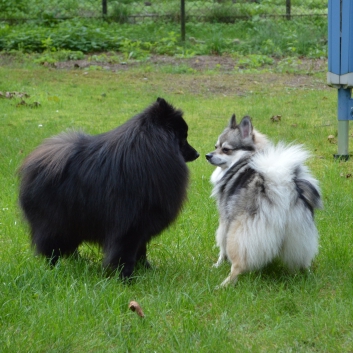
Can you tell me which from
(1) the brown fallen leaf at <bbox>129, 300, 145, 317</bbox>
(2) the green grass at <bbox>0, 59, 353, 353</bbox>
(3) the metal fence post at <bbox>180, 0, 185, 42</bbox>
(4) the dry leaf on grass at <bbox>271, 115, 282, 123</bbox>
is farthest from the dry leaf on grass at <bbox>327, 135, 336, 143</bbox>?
(3) the metal fence post at <bbox>180, 0, 185, 42</bbox>

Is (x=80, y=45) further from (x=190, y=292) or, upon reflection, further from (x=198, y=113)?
(x=190, y=292)

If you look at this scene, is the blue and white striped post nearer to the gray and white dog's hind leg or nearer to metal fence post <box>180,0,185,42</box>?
the gray and white dog's hind leg

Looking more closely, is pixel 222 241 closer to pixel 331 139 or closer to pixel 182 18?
pixel 331 139

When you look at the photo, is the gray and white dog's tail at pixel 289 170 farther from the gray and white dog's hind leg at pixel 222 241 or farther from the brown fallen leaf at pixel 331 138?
the brown fallen leaf at pixel 331 138

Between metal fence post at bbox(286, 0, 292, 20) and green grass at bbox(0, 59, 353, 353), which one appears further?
metal fence post at bbox(286, 0, 292, 20)

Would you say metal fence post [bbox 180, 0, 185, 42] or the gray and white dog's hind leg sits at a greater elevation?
metal fence post [bbox 180, 0, 185, 42]

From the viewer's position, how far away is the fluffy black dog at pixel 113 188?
4043 millimetres

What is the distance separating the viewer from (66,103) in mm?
9945

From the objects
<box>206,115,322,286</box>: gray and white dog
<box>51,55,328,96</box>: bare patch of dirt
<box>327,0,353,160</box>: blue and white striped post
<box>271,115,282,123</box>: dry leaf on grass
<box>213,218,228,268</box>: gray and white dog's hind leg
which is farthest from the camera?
<box>51,55,328,96</box>: bare patch of dirt

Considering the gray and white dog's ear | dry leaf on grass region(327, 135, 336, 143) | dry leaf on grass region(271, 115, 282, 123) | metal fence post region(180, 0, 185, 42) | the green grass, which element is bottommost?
the green grass

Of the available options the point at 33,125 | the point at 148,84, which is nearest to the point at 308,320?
the point at 33,125

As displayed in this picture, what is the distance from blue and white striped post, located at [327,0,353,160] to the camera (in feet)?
22.0

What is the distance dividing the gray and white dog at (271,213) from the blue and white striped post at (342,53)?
2.92m

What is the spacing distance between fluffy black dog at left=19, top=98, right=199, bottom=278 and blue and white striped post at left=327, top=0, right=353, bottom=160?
3.21 m
